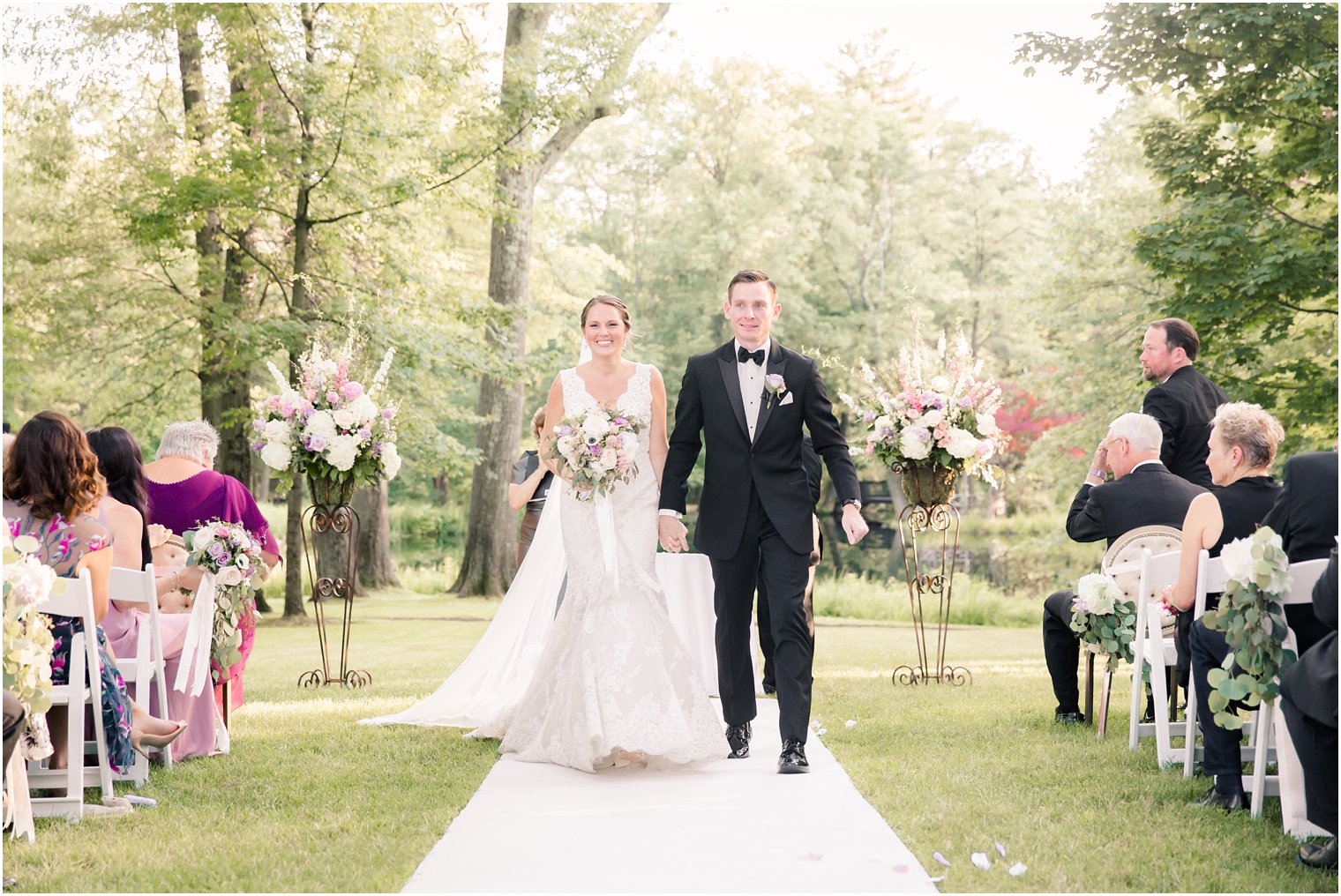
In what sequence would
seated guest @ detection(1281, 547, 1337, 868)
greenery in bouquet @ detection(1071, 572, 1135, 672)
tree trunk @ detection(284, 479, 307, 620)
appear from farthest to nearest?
tree trunk @ detection(284, 479, 307, 620)
greenery in bouquet @ detection(1071, 572, 1135, 672)
seated guest @ detection(1281, 547, 1337, 868)

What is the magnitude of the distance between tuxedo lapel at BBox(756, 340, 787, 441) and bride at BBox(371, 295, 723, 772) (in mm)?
471

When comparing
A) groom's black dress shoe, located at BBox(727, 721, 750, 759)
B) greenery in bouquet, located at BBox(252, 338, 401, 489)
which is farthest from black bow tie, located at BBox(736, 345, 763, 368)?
greenery in bouquet, located at BBox(252, 338, 401, 489)

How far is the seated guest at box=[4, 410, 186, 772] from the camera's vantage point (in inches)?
198

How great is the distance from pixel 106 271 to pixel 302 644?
649cm

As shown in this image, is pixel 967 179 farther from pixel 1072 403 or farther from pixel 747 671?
pixel 747 671

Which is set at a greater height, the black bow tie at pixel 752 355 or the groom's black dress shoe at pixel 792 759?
the black bow tie at pixel 752 355

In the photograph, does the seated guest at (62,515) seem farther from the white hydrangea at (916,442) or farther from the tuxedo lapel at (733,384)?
the white hydrangea at (916,442)

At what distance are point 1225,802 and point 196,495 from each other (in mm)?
5134

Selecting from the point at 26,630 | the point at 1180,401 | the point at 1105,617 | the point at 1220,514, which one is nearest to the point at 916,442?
the point at 1180,401

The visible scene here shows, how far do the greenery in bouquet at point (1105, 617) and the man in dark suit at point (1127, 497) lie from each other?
189 mm

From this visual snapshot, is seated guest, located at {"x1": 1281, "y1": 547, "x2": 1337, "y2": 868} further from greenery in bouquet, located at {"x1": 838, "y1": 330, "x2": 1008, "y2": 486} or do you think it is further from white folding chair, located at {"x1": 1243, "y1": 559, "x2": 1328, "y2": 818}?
greenery in bouquet, located at {"x1": 838, "y1": 330, "x2": 1008, "y2": 486}

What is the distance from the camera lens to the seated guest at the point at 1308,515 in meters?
4.34

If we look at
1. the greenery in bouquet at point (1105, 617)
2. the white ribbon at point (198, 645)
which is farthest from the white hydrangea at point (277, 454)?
the greenery in bouquet at point (1105, 617)

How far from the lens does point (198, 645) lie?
20.1 ft
